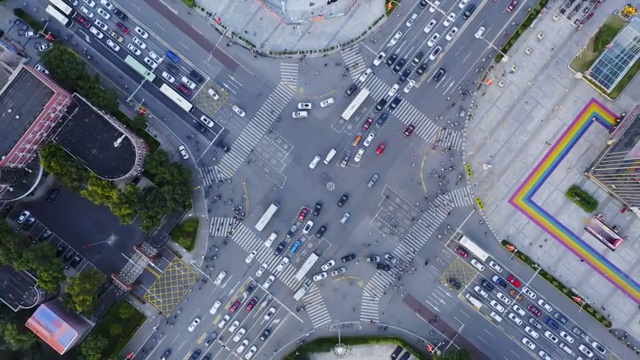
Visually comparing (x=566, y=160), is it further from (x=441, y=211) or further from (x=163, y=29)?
(x=163, y=29)

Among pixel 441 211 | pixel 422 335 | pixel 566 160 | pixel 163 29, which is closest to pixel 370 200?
pixel 441 211

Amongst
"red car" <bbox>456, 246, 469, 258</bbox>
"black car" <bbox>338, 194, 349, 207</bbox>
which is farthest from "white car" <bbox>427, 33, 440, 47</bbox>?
"red car" <bbox>456, 246, 469, 258</bbox>

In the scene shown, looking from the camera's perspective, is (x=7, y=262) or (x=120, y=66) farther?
(x=120, y=66)

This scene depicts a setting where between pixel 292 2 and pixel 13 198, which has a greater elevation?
pixel 292 2

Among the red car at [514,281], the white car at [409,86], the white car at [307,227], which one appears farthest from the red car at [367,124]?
the red car at [514,281]

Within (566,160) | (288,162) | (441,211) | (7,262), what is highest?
(566,160)

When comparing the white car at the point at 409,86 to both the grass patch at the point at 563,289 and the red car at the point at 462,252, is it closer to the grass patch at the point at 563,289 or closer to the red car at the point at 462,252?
the red car at the point at 462,252
